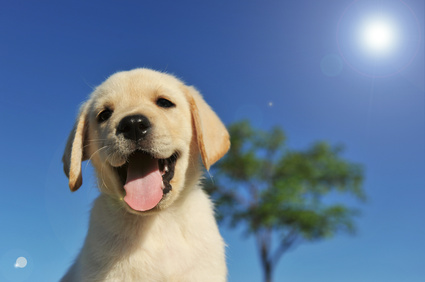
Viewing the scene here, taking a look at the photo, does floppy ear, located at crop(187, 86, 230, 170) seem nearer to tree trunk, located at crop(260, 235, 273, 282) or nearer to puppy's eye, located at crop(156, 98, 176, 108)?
puppy's eye, located at crop(156, 98, 176, 108)

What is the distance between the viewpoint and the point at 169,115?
5.21 meters

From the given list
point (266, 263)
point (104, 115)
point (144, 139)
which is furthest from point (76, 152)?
point (266, 263)

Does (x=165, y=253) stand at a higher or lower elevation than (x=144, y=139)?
lower

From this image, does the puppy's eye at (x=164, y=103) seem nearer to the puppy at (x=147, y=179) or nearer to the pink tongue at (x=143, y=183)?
the puppy at (x=147, y=179)

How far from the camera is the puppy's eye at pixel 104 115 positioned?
5387 millimetres

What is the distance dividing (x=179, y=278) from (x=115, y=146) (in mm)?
1722

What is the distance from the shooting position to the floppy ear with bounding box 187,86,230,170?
526 centimetres

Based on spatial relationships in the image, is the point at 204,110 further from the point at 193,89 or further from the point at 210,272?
the point at 210,272

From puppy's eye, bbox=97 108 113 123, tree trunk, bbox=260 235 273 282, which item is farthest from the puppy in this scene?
tree trunk, bbox=260 235 273 282

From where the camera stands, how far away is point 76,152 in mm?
5352

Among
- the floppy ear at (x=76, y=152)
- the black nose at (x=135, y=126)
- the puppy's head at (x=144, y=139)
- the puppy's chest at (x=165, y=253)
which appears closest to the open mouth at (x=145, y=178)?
the puppy's head at (x=144, y=139)

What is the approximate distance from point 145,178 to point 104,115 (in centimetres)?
115

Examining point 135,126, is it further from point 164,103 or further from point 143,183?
point 164,103

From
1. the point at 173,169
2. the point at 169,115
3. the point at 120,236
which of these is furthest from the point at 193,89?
the point at 120,236
